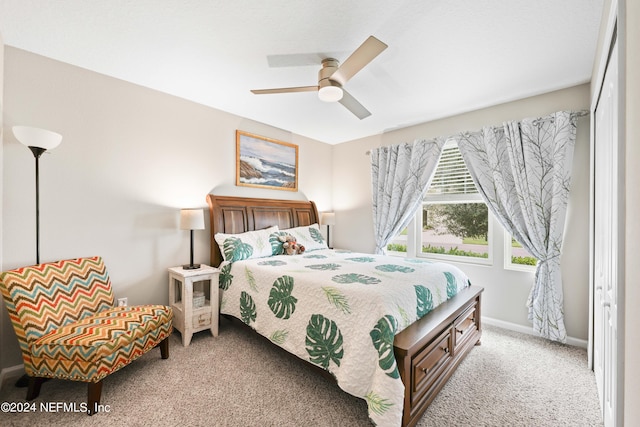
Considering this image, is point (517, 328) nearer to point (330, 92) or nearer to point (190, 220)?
point (330, 92)

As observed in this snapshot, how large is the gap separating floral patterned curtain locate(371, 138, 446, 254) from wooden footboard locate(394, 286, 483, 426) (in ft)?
5.19

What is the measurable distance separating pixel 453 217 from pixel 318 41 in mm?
2805

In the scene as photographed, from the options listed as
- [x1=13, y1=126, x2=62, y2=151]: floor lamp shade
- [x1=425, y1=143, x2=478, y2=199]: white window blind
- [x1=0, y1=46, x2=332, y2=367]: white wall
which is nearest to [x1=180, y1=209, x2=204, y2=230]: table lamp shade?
[x1=0, y1=46, x2=332, y2=367]: white wall

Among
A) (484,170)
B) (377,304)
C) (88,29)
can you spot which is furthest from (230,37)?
(484,170)

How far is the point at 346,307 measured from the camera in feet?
5.91

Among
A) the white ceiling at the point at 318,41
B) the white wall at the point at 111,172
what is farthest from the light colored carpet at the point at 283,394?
the white ceiling at the point at 318,41

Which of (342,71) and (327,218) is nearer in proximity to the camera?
(342,71)

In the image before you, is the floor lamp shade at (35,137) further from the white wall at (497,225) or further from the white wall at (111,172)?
the white wall at (497,225)

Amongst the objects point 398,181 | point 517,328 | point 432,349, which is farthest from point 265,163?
point 517,328

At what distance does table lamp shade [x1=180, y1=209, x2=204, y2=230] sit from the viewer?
111 inches

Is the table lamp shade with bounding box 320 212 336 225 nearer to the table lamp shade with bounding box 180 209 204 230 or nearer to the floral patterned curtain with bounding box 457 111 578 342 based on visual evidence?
the table lamp shade with bounding box 180 209 204 230

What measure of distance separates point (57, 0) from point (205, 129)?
5.46ft

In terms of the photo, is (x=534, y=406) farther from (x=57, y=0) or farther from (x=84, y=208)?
(x=57, y=0)

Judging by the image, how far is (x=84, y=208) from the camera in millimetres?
2475
